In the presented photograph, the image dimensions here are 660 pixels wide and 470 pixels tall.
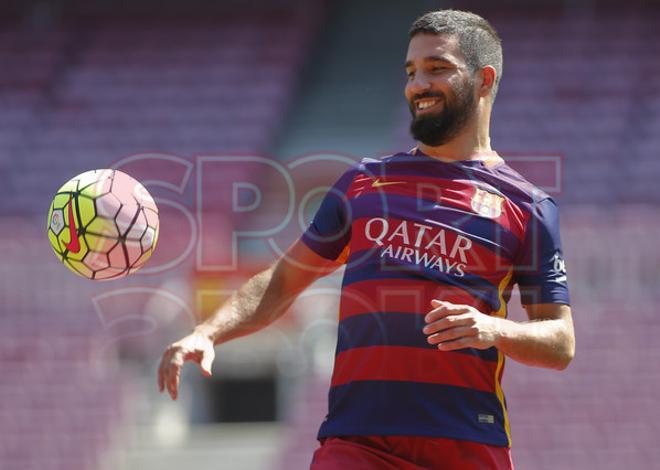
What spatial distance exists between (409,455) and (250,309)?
2.27 ft

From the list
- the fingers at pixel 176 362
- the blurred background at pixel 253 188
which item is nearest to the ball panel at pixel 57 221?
the fingers at pixel 176 362

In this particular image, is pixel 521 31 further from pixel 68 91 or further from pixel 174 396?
pixel 174 396

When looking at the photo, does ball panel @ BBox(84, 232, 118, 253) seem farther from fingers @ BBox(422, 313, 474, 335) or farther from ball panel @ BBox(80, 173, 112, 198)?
fingers @ BBox(422, 313, 474, 335)

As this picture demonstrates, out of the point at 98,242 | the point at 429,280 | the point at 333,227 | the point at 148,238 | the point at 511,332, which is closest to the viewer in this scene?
the point at 511,332

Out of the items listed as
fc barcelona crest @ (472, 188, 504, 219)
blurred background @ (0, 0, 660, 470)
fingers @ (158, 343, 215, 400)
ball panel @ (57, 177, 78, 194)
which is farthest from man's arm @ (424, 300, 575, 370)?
blurred background @ (0, 0, 660, 470)

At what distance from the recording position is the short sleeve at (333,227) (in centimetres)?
350

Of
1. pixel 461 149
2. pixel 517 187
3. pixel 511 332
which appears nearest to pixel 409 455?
pixel 511 332

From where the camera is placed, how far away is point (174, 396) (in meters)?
3.03

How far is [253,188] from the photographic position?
11250mm

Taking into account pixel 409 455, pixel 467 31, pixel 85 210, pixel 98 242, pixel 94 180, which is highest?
pixel 467 31

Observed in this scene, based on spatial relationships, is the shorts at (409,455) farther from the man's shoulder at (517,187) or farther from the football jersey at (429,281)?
the man's shoulder at (517,187)

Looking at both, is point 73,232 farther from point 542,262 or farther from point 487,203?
point 542,262

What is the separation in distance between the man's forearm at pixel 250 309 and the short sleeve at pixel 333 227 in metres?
0.16

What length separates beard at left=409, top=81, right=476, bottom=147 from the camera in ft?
11.3
